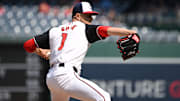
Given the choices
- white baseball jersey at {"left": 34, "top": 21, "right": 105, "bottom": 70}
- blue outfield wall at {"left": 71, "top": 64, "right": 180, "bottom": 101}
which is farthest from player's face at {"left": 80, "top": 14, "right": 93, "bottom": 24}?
blue outfield wall at {"left": 71, "top": 64, "right": 180, "bottom": 101}

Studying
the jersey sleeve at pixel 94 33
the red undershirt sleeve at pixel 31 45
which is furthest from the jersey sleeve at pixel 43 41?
the jersey sleeve at pixel 94 33

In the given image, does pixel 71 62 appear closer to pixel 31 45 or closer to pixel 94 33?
pixel 94 33

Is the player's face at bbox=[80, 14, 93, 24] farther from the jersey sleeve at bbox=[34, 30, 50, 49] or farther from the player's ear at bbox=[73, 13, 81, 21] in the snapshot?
the jersey sleeve at bbox=[34, 30, 50, 49]

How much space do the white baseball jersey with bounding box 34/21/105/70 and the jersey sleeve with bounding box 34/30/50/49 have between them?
0.15 m

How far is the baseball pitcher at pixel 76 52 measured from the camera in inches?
141

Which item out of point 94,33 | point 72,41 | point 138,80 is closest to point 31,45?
point 72,41

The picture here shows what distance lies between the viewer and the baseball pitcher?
11.8ft

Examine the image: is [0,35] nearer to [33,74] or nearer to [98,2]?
[33,74]

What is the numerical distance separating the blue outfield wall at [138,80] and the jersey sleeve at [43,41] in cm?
326

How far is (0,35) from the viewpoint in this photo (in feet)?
24.1

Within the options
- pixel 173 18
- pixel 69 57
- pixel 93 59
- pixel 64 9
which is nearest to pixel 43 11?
pixel 64 9

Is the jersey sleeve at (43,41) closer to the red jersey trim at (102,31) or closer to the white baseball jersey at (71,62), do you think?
the white baseball jersey at (71,62)

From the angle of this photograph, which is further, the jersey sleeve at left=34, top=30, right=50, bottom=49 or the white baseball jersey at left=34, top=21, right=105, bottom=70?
the jersey sleeve at left=34, top=30, right=50, bottom=49

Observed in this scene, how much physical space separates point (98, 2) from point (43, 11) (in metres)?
1.88
